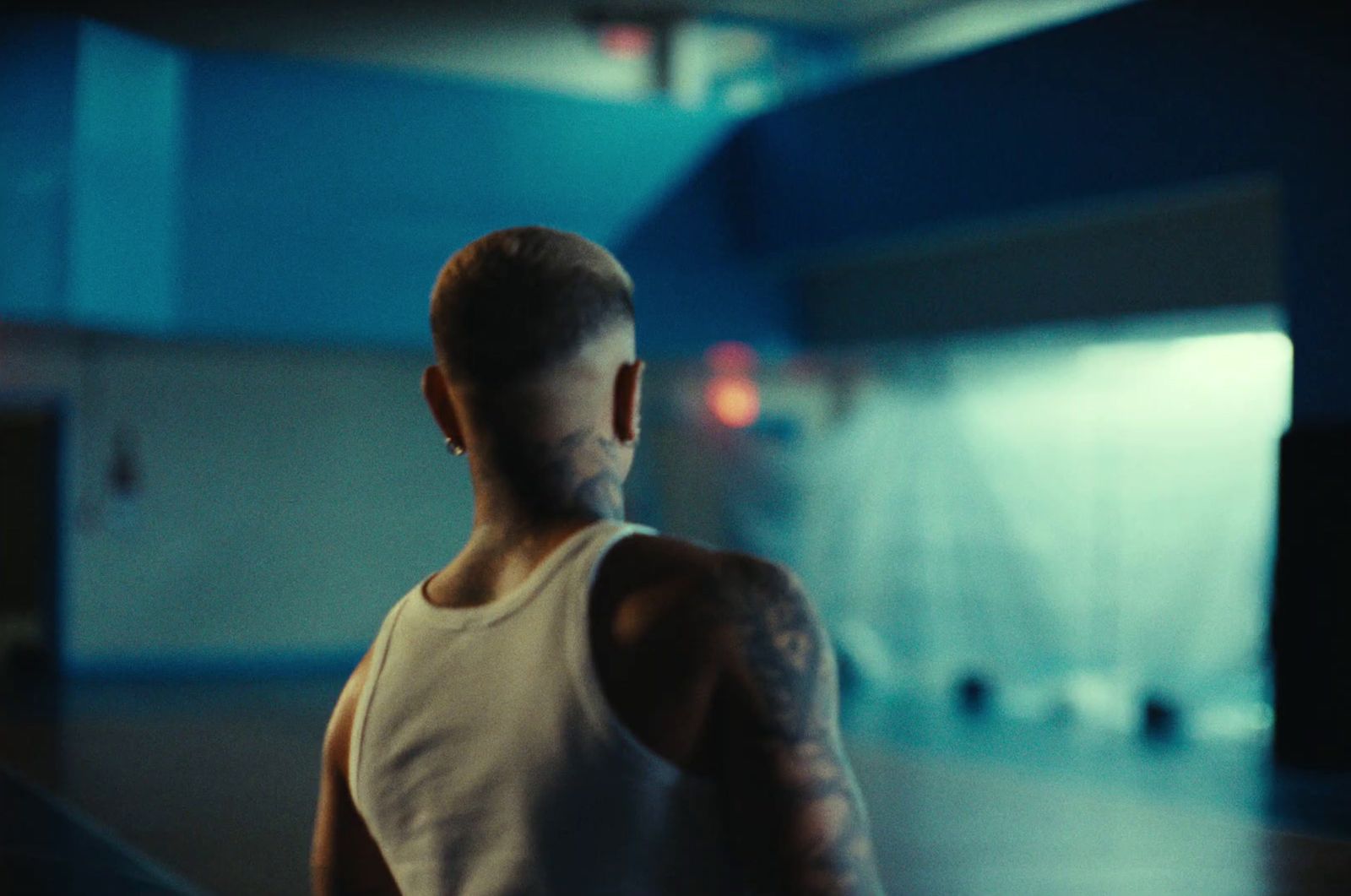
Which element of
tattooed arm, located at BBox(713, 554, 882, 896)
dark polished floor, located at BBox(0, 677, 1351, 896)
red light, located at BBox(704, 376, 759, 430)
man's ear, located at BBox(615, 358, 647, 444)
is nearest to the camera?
tattooed arm, located at BBox(713, 554, 882, 896)

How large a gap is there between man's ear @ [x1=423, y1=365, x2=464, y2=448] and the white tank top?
11 cm

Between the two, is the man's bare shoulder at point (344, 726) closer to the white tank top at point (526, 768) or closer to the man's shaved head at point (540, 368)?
the white tank top at point (526, 768)

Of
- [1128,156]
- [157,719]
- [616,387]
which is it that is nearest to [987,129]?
[1128,156]

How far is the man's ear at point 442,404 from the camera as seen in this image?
39.9 inches

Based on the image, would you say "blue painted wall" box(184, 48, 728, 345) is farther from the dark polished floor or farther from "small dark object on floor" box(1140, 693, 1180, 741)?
"small dark object on floor" box(1140, 693, 1180, 741)

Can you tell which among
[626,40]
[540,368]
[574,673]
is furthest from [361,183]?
[574,673]

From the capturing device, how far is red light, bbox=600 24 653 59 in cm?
1228

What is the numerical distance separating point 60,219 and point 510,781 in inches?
347

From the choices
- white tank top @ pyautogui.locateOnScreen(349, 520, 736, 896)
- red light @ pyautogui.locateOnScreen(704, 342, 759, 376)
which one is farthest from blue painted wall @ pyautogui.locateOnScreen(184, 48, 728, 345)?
white tank top @ pyautogui.locateOnScreen(349, 520, 736, 896)

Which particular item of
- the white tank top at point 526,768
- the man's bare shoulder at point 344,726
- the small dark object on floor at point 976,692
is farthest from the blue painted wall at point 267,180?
the white tank top at point 526,768

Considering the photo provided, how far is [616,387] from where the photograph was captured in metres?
0.98

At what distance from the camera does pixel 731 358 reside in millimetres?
11797

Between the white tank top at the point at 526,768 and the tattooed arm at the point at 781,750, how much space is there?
35 millimetres

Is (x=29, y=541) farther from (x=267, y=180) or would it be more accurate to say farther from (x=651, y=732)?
(x=651, y=732)
